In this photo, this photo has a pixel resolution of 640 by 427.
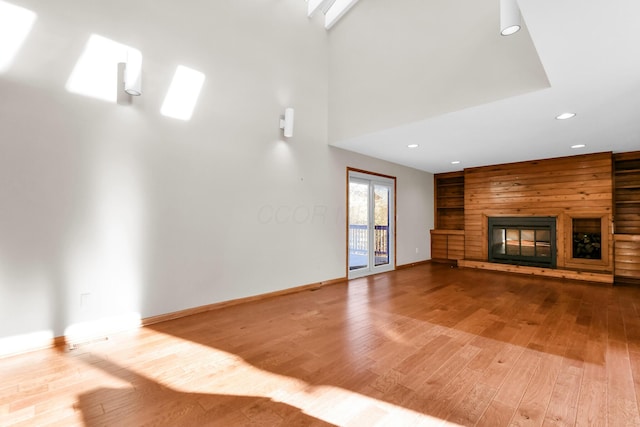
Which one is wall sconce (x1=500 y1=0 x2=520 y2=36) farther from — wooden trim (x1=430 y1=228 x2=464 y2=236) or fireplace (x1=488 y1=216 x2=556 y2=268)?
wooden trim (x1=430 y1=228 x2=464 y2=236)

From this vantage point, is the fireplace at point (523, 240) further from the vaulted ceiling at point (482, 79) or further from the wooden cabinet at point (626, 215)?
the vaulted ceiling at point (482, 79)

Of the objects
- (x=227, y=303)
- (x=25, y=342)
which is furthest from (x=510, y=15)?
(x=25, y=342)

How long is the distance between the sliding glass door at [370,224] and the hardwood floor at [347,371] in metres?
2.10

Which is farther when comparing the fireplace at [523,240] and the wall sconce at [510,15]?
the fireplace at [523,240]

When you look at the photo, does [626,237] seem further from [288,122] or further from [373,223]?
[288,122]

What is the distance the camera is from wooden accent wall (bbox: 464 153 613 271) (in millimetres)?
5258

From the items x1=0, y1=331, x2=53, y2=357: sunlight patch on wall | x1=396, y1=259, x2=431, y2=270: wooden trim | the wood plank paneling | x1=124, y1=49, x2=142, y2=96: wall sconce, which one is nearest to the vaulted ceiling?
the wood plank paneling

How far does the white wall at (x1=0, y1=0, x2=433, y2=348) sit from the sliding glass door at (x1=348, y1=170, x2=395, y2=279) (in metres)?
0.74

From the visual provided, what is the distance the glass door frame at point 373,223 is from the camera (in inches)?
213

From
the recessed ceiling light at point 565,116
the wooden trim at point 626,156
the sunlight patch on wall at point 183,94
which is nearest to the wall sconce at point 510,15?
the recessed ceiling light at point 565,116

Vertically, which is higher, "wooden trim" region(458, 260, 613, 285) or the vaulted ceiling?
the vaulted ceiling

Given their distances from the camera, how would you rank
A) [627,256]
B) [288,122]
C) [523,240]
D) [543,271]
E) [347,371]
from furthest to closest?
[523,240]
[543,271]
[627,256]
[288,122]
[347,371]

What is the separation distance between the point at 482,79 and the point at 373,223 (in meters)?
3.25

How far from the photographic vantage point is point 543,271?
5645 millimetres
